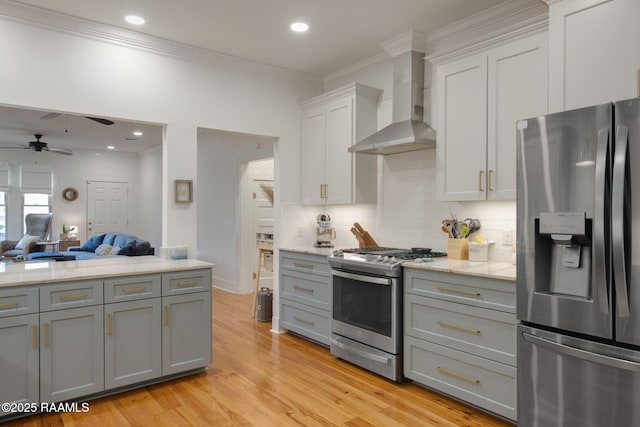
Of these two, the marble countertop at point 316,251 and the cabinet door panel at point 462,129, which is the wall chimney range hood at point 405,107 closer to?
the cabinet door panel at point 462,129

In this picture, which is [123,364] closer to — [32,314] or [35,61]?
[32,314]

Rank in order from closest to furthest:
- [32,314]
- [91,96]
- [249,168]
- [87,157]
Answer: [32,314], [91,96], [249,168], [87,157]

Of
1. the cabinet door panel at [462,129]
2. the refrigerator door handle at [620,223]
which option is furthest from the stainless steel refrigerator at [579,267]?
the cabinet door panel at [462,129]

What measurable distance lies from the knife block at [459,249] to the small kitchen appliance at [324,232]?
145 centimetres

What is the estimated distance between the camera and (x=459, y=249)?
322 centimetres

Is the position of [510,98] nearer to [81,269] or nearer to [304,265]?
[304,265]

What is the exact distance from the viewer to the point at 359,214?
435 cm

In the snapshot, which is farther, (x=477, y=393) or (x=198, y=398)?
(x=198, y=398)

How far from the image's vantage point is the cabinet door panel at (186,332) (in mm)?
3117

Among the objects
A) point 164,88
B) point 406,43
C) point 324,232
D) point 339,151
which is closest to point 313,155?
point 339,151

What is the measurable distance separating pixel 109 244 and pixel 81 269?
212 inches

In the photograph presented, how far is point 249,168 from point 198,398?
408 cm

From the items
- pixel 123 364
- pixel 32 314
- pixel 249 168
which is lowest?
pixel 123 364

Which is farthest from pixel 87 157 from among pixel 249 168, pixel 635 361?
pixel 635 361
